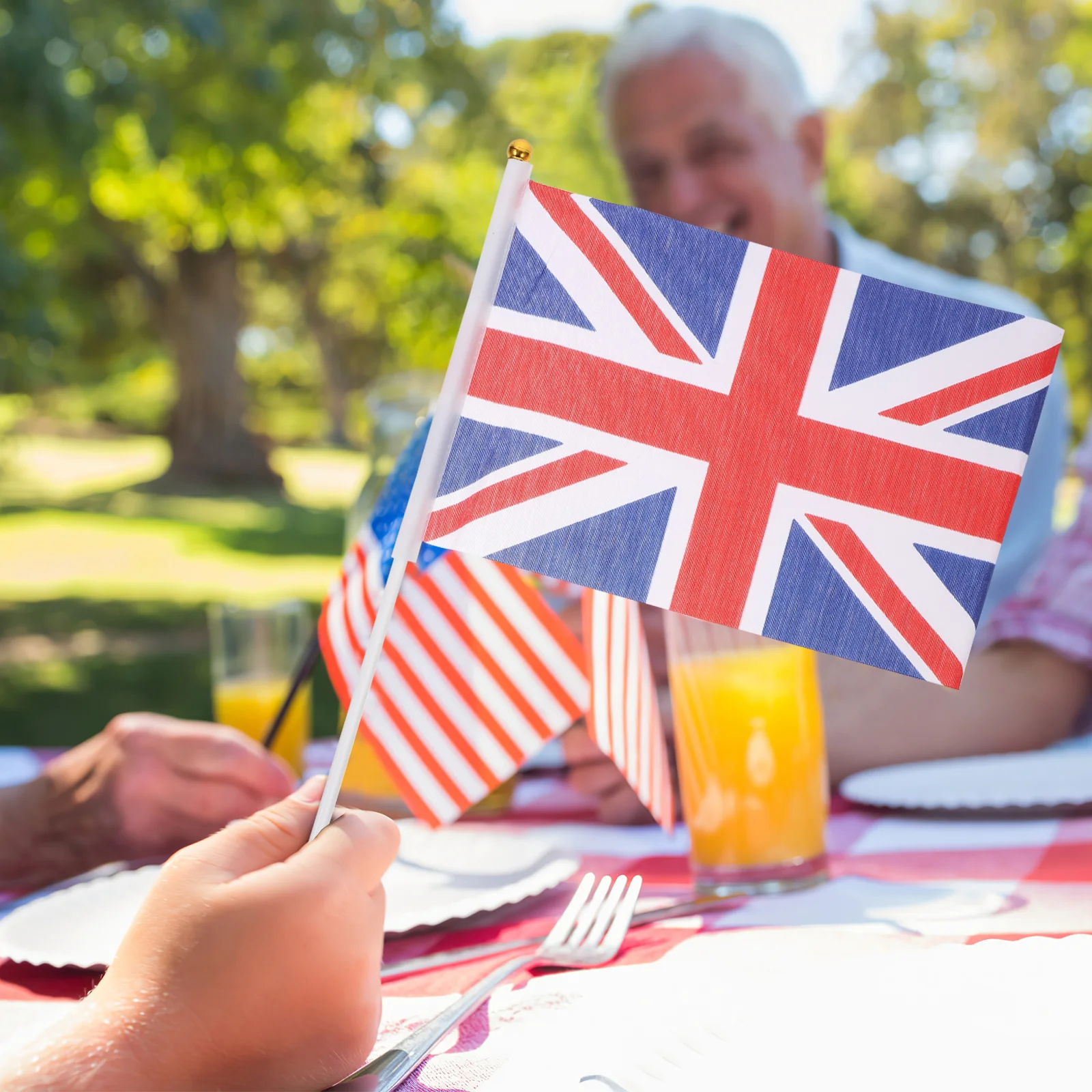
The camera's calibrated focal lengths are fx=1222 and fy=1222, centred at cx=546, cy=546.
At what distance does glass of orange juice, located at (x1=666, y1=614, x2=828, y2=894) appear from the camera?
1045 mm

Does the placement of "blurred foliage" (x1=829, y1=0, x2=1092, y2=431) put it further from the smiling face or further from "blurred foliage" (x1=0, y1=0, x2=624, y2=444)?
the smiling face

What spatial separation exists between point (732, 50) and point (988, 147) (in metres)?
18.8

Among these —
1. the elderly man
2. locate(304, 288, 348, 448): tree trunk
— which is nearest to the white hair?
the elderly man

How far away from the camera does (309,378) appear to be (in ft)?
129

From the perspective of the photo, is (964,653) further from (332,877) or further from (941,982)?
(332,877)

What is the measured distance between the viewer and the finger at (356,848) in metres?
0.65

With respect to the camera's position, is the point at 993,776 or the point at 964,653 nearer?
the point at 964,653

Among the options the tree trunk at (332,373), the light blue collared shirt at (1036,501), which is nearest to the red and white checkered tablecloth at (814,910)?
the light blue collared shirt at (1036,501)

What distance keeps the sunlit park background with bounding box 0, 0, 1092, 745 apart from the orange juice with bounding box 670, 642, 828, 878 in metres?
0.50

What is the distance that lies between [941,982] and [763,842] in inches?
14.6

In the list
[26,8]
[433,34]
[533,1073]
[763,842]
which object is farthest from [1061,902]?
[433,34]

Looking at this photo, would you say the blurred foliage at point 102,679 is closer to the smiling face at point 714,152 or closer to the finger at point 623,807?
the smiling face at point 714,152

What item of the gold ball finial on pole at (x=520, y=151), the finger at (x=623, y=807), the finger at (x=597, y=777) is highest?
the gold ball finial on pole at (x=520, y=151)

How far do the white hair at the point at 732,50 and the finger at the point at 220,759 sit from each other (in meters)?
1.78
